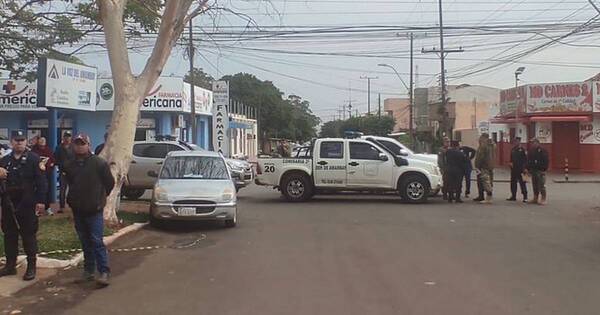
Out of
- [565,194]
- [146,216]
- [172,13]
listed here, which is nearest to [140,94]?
[172,13]

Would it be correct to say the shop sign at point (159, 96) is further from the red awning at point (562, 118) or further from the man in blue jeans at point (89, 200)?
the man in blue jeans at point (89, 200)

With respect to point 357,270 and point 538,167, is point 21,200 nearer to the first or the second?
point 357,270

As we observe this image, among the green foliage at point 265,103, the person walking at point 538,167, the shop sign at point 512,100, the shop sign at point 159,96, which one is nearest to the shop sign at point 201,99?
the shop sign at point 159,96

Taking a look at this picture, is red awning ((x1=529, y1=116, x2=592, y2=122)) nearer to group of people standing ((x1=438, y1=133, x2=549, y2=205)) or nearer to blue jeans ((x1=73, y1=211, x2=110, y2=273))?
group of people standing ((x1=438, y1=133, x2=549, y2=205))

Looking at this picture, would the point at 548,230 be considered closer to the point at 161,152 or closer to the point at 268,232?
the point at 268,232

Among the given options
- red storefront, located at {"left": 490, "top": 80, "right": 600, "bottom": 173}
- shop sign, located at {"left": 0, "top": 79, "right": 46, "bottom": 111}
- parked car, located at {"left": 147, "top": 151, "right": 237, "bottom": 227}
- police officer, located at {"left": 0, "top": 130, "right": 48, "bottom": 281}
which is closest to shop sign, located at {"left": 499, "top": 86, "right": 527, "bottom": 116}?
red storefront, located at {"left": 490, "top": 80, "right": 600, "bottom": 173}

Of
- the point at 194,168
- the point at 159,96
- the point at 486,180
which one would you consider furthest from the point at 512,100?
the point at 194,168

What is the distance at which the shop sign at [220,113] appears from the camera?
111 ft

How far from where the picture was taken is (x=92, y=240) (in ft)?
27.2

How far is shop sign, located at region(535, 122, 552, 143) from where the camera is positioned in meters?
38.2

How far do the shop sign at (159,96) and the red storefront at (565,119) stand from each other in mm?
19044

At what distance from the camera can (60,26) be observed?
20031mm

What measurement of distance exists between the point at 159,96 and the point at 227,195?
2421cm

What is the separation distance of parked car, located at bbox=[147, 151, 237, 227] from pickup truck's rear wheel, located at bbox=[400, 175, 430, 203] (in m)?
Result: 6.31
